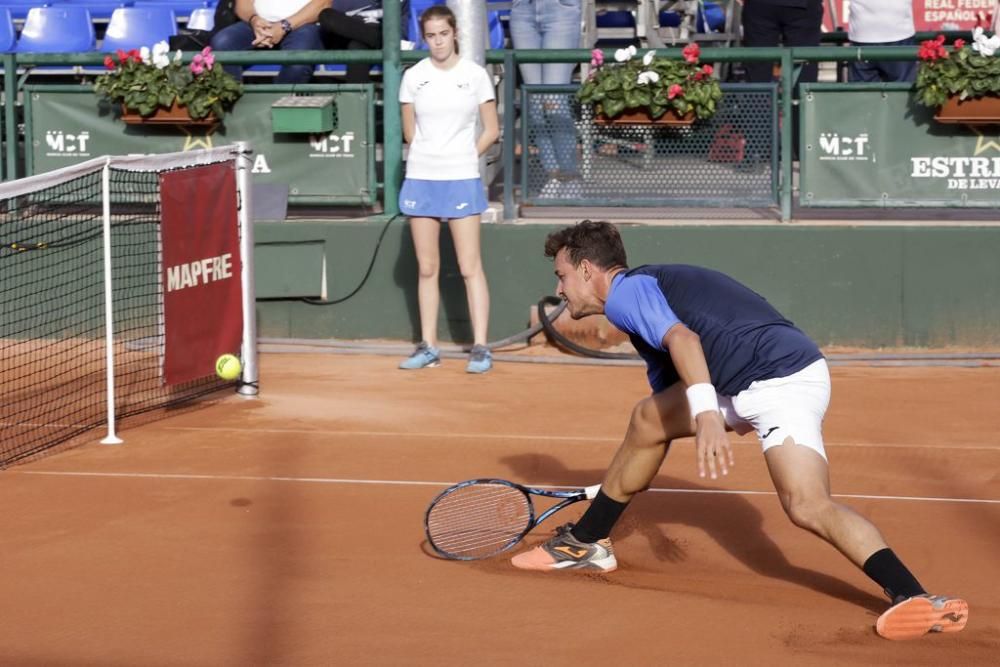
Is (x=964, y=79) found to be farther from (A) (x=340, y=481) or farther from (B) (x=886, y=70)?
(A) (x=340, y=481)

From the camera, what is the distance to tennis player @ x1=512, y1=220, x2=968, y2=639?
4.71 m

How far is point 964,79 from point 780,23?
170cm

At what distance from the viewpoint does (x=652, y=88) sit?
10273 mm

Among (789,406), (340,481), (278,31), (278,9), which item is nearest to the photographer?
(789,406)

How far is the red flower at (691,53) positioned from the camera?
10297mm

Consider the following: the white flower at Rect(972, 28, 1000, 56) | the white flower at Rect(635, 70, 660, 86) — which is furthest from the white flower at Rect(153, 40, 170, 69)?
the white flower at Rect(972, 28, 1000, 56)

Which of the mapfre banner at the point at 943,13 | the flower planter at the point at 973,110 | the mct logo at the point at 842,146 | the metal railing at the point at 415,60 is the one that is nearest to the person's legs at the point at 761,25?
the metal railing at the point at 415,60

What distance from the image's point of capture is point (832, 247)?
10406 mm

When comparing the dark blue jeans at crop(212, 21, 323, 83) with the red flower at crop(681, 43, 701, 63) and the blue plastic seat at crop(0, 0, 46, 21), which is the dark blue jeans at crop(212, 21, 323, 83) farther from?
the blue plastic seat at crop(0, 0, 46, 21)

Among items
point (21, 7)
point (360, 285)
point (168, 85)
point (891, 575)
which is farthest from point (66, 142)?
point (891, 575)

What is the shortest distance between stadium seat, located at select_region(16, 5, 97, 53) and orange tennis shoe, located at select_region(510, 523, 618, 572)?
396 inches

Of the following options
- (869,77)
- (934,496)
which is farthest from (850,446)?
(869,77)

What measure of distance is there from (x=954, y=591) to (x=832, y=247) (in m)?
5.29

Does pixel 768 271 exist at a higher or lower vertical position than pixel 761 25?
lower
